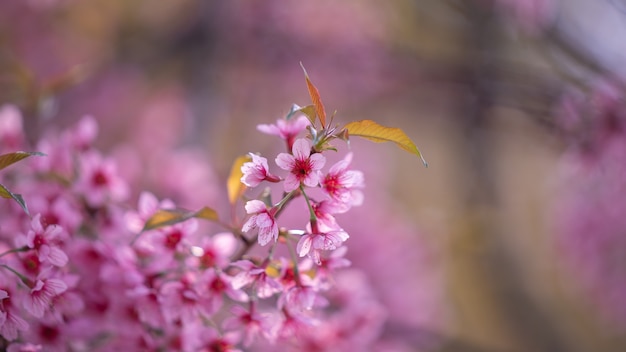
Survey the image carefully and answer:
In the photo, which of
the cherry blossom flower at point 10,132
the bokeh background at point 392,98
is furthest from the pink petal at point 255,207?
the bokeh background at point 392,98

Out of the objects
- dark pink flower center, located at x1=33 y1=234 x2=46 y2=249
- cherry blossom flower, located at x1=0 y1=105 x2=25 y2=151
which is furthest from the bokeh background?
dark pink flower center, located at x1=33 y1=234 x2=46 y2=249

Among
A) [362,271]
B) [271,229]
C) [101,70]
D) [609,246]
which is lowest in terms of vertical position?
[271,229]

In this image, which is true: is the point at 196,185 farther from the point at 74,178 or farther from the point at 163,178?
the point at 74,178

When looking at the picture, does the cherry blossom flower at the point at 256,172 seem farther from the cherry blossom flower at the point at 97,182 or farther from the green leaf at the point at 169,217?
the cherry blossom flower at the point at 97,182

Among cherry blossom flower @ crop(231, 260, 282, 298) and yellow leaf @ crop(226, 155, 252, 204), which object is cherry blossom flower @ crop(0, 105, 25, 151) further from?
cherry blossom flower @ crop(231, 260, 282, 298)

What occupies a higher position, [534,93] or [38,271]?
[534,93]

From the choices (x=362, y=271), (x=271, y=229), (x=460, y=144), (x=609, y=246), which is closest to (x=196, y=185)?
(x=362, y=271)
